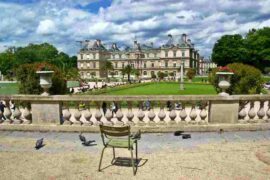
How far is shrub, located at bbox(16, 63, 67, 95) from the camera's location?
16944 millimetres

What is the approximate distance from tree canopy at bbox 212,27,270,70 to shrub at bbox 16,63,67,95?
76.0 meters

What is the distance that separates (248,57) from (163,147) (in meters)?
84.5

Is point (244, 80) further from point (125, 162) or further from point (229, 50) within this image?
point (229, 50)

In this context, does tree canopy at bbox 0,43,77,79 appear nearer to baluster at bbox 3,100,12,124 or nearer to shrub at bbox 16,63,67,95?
shrub at bbox 16,63,67,95

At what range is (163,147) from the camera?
7730 mm

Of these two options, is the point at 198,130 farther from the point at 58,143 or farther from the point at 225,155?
the point at 58,143

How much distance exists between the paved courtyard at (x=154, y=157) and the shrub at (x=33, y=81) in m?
7.94

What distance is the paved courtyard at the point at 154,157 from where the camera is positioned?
5.93 meters

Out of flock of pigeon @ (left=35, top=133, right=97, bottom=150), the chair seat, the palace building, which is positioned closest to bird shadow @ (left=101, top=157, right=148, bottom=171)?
the chair seat

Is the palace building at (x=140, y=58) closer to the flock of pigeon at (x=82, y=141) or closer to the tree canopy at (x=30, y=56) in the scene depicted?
the tree canopy at (x=30, y=56)

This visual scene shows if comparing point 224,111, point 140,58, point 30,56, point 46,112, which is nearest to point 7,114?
point 46,112

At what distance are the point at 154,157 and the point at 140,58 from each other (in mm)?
127668

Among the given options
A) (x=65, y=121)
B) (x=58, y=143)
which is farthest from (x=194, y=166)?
(x=65, y=121)

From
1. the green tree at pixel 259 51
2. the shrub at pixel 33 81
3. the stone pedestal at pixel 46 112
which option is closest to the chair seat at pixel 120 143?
the stone pedestal at pixel 46 112
